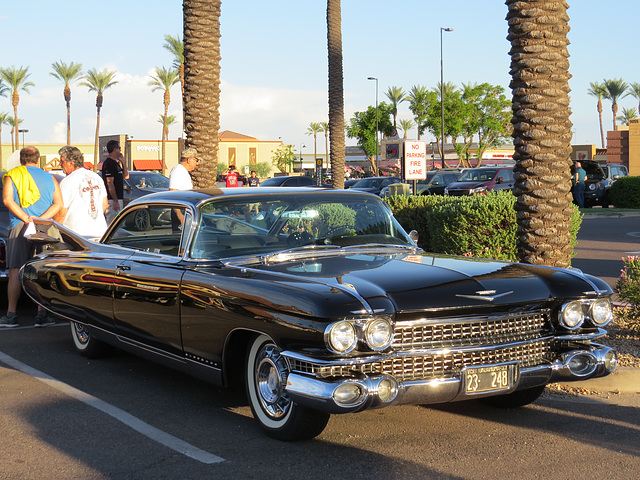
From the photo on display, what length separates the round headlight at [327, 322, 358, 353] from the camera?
14.3 ft

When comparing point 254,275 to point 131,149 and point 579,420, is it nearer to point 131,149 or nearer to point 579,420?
point 579,420

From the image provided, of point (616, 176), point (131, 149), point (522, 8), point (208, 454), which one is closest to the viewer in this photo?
point (208, 454)

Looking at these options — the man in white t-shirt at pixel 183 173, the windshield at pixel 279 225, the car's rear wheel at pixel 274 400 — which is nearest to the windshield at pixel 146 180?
the man in white t-shirt at pixel 183 173

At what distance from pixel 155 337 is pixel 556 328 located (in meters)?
2.78

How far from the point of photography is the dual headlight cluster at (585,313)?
16.6 ft

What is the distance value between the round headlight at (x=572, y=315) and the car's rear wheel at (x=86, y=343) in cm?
405

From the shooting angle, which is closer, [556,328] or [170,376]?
[556,328]

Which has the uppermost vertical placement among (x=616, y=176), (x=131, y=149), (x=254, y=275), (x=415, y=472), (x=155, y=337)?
(x=131, y=149)

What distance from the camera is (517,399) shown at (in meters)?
5.65

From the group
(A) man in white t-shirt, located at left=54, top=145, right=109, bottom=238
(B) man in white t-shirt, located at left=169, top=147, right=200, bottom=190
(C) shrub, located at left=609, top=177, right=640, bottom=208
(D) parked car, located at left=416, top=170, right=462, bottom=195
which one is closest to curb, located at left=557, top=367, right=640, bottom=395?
(A) man in white t-shirt, located at left=54, top=145, right=109, bottom=238

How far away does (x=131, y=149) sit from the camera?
101m

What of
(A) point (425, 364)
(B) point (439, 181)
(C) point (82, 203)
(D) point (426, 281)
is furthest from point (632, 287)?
(B) point (439, 181)

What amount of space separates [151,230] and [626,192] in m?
28.2

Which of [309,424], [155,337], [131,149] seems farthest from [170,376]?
[131,149]
